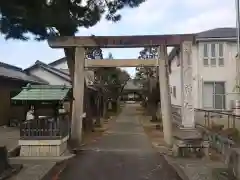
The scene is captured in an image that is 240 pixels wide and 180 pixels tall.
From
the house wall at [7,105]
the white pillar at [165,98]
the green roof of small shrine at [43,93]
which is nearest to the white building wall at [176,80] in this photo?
the house wall at [7,105]

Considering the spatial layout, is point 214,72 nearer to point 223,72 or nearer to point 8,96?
point 223,72

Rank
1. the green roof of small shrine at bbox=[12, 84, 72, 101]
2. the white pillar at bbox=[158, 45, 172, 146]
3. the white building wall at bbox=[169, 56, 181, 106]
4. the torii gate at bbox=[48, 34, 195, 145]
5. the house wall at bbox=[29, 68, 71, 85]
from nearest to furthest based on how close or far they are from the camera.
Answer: the green roof of small shrine at bbox=[12, 84, 72, 101]
the torii gate at bbox=[48, 34, 195, 145]
the white pillar at bbox=[158, 45, 172, 146]
the white building wall at bbox=[169, 56, 181, 106]
the house wall at bbox=[29, 68, 71, 85]

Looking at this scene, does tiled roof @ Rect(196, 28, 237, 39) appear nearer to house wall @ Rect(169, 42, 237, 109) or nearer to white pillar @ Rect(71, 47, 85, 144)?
house wall @ Rect(169, 42, 237, 109)

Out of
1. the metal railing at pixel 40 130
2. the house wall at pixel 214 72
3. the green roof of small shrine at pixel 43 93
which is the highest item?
the house wall at pixel 214 72

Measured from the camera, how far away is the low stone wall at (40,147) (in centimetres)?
1485

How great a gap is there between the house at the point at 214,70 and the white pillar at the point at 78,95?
541 inches

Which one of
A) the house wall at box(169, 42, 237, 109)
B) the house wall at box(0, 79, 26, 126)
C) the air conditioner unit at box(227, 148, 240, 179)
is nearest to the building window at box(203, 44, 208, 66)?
the house wall at box(169, 42, 237, 109)

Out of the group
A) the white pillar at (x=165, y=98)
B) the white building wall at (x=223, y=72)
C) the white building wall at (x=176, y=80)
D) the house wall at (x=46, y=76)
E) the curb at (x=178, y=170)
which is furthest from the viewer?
the house wall at (x=46, y=76)

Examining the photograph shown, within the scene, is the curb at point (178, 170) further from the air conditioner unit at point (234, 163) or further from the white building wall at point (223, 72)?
the white building wall at point (223, 72)

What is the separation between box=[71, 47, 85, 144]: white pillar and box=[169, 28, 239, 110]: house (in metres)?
13.8

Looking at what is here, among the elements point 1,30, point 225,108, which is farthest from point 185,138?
point 225,108

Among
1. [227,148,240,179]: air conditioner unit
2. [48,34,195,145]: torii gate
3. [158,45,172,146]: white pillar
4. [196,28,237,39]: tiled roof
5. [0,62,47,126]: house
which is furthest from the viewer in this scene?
[196,28,237,39]: tiled roof

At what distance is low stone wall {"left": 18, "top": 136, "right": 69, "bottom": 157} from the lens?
48.7ft

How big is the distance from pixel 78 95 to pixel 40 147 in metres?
4.52
